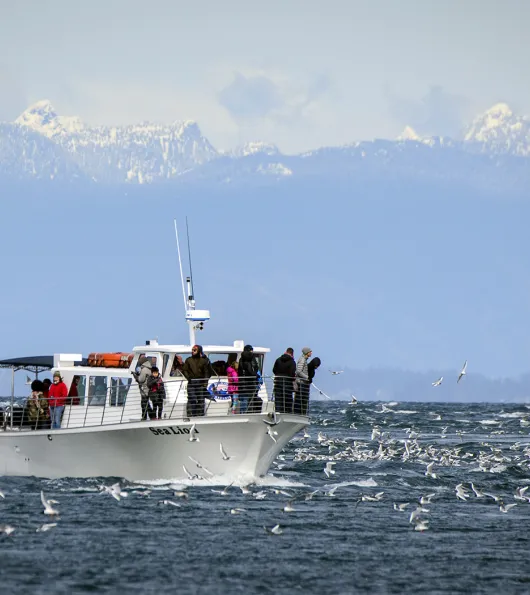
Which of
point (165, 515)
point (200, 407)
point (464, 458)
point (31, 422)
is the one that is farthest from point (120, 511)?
point (464, 458)

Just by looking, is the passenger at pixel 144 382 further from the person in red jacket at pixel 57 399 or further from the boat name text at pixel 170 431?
the person in red jacket at pixel 57 399

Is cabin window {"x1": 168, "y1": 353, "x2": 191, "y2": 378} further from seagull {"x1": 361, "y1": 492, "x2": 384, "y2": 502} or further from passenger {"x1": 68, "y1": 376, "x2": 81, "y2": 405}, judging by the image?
seagull {"x1": 361, "y1": 492, "x2": 384, "y2": 502}

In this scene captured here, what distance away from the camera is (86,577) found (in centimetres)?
2738

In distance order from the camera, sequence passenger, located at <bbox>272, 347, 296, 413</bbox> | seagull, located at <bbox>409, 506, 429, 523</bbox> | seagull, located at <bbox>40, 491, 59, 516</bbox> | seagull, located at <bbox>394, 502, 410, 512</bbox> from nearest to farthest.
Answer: seagull, located at <bbox>40, 491, 59, 516</bbox> < seagull, located at <bbox>409, 506, 429, 523</bbox> < seagull, located at <bbox>394, 502, 410, 512</bbox> < passenger, located at <bbox>272, 347, 296, 413</bbox>

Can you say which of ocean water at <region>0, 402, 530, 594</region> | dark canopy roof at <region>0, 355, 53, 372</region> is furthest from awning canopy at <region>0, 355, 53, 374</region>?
ocean water at <region>0, 402, 530, 594</region>

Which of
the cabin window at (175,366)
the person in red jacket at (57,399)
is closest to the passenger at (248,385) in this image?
the cabin window at (175,366)

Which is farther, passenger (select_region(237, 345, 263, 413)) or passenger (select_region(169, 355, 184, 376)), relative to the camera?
passenger (select_region(169, 355, 184, 376))

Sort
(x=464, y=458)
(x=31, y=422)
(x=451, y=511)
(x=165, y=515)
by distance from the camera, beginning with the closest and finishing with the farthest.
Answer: (x=165, y=515)
(x=451, y=511)
(x=31, y=422)
(x=464, y=458)

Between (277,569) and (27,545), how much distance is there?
603 centimetres

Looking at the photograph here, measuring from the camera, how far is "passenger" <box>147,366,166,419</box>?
39.4 m

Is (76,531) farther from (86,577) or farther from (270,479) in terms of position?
(270,479)

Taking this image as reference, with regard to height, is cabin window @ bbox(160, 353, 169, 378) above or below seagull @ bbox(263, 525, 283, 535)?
above

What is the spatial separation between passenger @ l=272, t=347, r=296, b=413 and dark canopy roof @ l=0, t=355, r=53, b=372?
8.03 metres

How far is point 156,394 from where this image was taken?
39.4 metres
